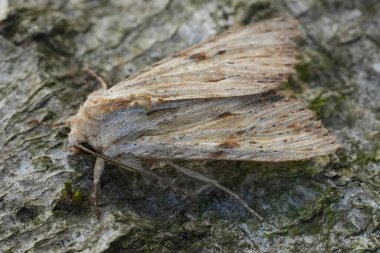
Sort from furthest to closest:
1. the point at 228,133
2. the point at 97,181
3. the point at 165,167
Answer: the point at 165,167, the point at 228,133, the point at 97,181

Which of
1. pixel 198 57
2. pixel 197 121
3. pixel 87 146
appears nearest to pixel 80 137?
pixel 87 146

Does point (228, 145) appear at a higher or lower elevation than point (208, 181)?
higher

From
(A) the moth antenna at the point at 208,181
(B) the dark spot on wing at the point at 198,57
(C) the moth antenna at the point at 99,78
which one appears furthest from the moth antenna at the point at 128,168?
(B) the dark spot on wing at the point at 198,57

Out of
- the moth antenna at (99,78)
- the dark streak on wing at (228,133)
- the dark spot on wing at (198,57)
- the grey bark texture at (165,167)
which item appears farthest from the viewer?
the moth antenna at (99,78)

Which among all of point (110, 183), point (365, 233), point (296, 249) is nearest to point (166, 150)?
point (110, 183)

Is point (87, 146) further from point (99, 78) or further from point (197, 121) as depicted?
point (99, 78)

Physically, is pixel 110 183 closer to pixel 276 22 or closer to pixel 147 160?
pixel 147 160

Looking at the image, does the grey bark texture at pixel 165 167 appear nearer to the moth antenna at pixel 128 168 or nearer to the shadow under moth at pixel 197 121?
the moth antenna at pixel 128 168
